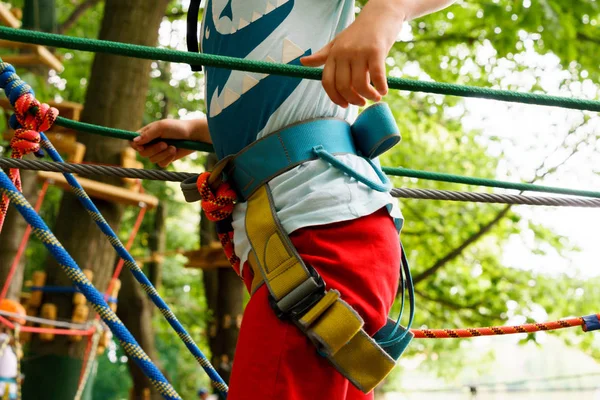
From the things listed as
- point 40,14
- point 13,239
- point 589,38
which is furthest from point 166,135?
point 589,38

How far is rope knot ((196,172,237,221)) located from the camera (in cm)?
130

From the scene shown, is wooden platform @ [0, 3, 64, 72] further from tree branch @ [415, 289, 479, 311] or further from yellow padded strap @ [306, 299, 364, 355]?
tree branch @ [415, 289, 479, 311]

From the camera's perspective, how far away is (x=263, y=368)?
1.10 metres

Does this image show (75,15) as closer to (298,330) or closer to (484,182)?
(484,182)

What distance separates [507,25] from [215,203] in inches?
191

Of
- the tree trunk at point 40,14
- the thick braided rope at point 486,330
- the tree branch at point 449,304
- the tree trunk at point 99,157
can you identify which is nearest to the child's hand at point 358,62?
the thick braided rope at point 486,330

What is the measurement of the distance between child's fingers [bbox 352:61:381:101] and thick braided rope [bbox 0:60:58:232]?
0.69 metres

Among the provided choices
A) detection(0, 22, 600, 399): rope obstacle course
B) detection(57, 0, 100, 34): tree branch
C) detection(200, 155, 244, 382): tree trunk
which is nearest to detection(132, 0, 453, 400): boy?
detection(0, 22, 600, 399): rope obstacle course

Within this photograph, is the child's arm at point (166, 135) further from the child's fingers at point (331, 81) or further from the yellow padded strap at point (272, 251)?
the child's fingers at point (331, 81)

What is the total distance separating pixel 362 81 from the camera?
103 cm

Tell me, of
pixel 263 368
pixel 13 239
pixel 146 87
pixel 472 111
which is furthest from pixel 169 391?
pixel 472 111

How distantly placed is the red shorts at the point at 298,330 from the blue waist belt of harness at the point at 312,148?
0.10 meters

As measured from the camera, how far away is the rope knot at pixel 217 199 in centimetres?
130

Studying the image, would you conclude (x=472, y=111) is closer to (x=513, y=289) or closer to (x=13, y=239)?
(x=513, y=289)
